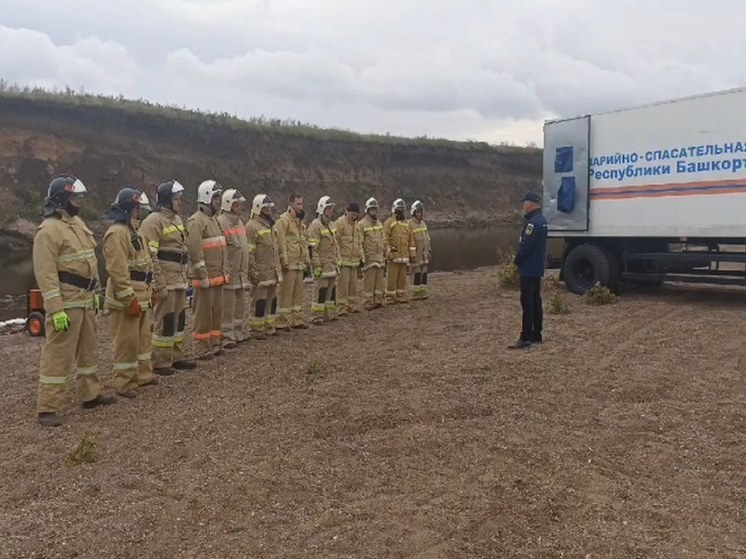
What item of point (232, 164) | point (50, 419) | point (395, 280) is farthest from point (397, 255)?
point (232, 164)

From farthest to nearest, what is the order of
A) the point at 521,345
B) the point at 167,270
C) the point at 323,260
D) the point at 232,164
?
the point at 232,164
the point at 323,260
the point at 521,345
the point at 167,270

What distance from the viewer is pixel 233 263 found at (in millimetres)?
9266

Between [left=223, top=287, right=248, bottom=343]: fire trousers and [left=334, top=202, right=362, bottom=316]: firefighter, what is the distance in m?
2.64

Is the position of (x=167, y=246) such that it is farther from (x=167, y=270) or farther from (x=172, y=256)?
(x=167, y=270)

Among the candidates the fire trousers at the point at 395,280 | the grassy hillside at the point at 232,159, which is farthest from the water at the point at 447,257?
the fire trousers at the point at 395,280

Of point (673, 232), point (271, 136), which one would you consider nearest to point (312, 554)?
point (673, 232)

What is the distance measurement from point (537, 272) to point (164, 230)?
14.0 feet

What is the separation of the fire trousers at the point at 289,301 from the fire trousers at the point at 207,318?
1.90 m

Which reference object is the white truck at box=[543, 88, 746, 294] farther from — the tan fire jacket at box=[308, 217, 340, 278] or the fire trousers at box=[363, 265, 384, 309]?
the tan fire jacket at box=[308, 217, 340, 278]

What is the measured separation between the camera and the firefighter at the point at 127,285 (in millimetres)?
6910

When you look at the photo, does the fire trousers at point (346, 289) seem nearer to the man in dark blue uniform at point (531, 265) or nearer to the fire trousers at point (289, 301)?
the fire trousers at point (289, 301)

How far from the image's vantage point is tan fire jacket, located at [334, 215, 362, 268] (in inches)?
477

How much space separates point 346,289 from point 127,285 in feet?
18.5

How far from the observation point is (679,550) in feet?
12.4
